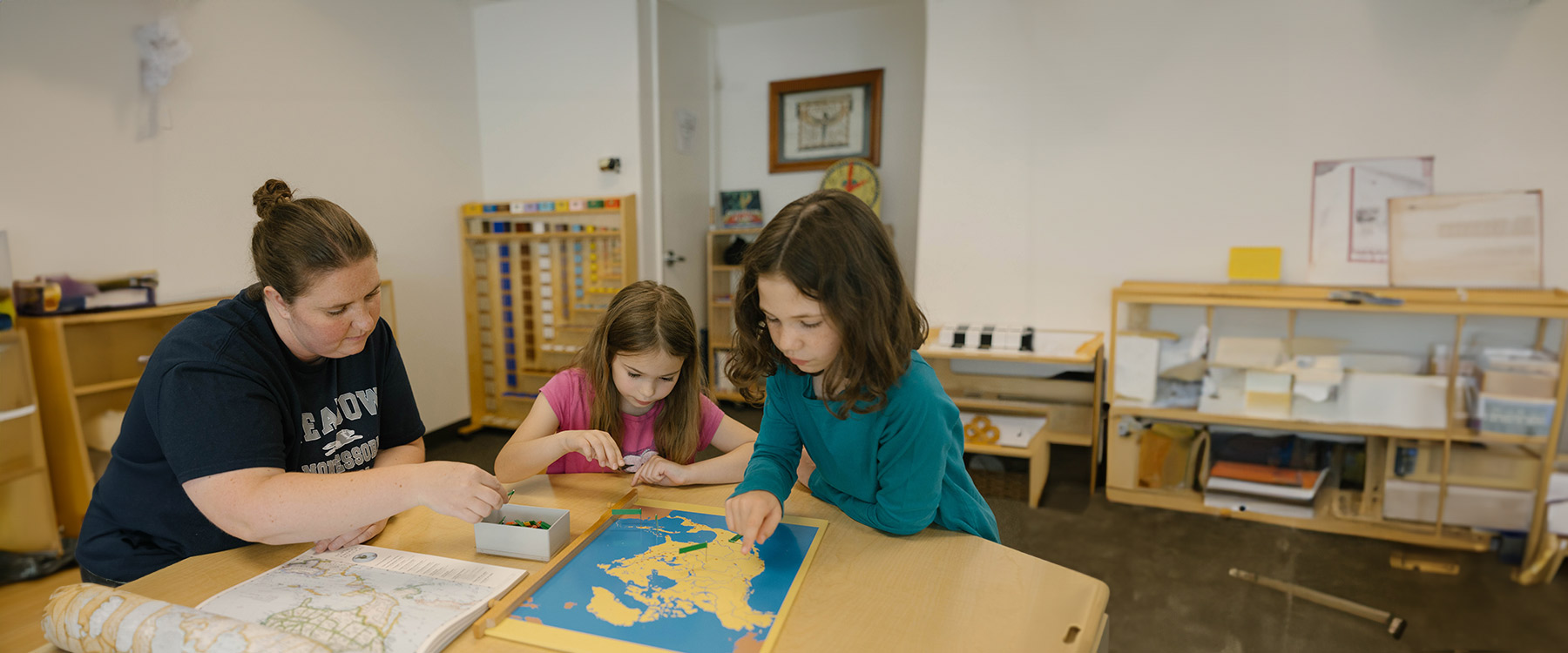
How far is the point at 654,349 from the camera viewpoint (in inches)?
56.7

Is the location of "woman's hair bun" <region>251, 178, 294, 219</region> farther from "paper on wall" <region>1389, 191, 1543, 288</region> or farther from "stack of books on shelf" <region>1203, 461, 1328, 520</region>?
"paper on wall" <region>1389, 191, 1543, 288</region>

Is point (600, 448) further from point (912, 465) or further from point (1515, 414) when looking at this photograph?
point (1515, 414)

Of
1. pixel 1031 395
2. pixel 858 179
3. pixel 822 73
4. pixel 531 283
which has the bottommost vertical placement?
pixel 1031 395

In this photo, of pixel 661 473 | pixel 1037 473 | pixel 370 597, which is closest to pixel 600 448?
pixel 661 473

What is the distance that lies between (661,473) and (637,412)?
31cm

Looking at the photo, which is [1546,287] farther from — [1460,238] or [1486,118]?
[1486,118]

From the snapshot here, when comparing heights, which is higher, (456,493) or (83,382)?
(456,493)

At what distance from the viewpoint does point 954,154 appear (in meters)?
3.32

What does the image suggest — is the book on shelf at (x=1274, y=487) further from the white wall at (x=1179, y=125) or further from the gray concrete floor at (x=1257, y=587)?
the white wall at (x=1179, y=125)

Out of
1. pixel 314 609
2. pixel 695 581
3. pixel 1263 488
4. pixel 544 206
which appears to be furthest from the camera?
pixel 544 206

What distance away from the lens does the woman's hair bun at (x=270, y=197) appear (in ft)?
3.73

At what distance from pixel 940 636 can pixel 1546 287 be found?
3124 mm

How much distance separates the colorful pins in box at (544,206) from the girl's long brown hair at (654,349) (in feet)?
7.68

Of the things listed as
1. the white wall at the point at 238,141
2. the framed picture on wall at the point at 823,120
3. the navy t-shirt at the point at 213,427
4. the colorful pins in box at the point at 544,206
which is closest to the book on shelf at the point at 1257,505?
the framed picture on wall at the point at 823,120
